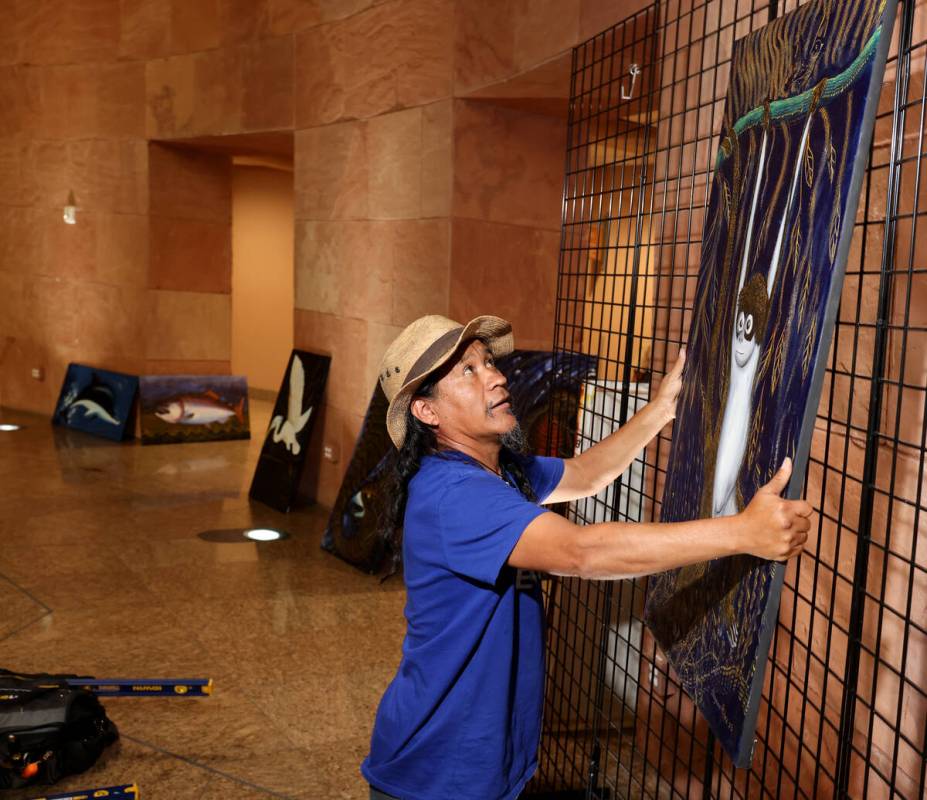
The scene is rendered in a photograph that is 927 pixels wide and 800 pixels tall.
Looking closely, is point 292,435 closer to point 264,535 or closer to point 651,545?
point 264,535

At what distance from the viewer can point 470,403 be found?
209 cm

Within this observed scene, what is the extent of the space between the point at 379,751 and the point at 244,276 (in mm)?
11189

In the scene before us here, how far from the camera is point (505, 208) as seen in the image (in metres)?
5.86

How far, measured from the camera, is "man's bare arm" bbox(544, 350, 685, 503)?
2.31m

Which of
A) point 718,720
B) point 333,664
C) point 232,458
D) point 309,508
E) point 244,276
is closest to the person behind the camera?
point 718,720

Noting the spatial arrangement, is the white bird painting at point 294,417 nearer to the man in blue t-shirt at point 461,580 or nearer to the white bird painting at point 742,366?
the man in blue t-shirt at point 461,580

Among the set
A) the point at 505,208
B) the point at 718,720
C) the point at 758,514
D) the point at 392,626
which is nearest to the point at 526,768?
the point at 718,720

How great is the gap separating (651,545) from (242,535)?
16.7ft

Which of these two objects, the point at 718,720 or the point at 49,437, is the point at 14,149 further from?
the point at 718,720

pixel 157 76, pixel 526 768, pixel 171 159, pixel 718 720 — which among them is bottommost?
pixel 526 768

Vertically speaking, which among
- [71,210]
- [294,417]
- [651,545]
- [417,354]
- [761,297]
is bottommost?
[294,417]

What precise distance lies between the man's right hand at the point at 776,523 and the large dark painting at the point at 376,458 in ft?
10.5

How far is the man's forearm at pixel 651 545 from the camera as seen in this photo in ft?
4.86

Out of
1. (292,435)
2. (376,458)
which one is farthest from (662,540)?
(292,435)
